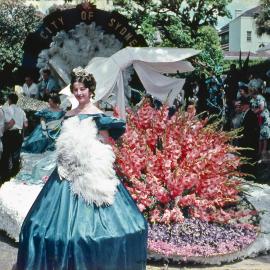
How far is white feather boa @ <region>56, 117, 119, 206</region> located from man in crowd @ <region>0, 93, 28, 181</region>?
601 cm

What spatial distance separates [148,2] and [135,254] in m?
34.0

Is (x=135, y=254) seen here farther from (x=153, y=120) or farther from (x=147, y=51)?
(x=147, y=51)

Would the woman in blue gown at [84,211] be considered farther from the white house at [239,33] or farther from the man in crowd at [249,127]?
the white house at [239,33]

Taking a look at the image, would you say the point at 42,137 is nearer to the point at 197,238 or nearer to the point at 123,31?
the point at 197,238

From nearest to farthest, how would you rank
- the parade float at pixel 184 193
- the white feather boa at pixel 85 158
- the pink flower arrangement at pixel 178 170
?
the white feather boa at pixel 85 158 → the parade float at pixel 184 193 → the pink flower arrangement at pixel 178 170

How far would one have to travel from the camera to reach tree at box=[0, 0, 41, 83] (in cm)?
2834

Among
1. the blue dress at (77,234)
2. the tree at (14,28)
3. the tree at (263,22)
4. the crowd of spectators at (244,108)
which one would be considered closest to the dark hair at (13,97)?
the crowd of spectators at (244,108)

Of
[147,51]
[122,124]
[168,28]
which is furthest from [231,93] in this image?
[168,28]

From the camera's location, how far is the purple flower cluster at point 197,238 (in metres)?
6.33

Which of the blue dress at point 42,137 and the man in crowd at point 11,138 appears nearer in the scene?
the blue dress at point 42,137

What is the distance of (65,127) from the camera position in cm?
520

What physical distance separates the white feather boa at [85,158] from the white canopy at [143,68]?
5.92 meters

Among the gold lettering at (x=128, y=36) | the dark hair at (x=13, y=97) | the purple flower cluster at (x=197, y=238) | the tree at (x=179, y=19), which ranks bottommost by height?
the purple flower cluster at (x=197, y=238)

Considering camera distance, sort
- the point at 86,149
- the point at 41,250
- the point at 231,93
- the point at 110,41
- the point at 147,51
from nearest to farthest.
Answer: the point at 41,250 < the point at 86,149 < the point at 147,51 < the point at 110,41 < the point at 231,93
